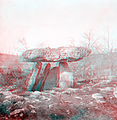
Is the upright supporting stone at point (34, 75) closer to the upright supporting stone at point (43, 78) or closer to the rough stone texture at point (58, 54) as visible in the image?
the upright supporting stone at point (43, 78)

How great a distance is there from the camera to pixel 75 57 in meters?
2.14

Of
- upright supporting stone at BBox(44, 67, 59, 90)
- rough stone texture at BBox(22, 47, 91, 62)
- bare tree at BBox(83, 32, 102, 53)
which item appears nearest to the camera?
rough stone texture at BBox(22, 47, 91, 62)

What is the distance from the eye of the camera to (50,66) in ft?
8.04

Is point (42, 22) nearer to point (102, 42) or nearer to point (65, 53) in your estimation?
point (65, 53)

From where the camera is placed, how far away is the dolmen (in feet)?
7.07

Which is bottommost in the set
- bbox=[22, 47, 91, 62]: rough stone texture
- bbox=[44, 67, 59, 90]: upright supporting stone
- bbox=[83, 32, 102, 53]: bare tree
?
bbox=[44, 67, 59, 90]: upright supporting stone

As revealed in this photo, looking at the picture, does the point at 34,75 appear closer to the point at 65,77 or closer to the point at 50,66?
the point at 50,66

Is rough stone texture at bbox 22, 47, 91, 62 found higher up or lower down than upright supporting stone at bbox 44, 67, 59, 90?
higher up

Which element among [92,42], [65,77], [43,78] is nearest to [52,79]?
[43,78]

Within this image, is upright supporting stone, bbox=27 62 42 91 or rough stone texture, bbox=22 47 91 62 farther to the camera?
upright supporting stone, bbox=27 62 42 91

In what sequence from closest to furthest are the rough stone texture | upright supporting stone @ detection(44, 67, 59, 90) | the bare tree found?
the rough stone texture < the bare tree < upright supporting stone @ detection(44, 67, 59, 90)

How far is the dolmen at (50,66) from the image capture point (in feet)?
7.07

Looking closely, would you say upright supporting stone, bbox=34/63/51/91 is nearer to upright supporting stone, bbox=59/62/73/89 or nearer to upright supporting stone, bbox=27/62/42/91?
upright supporting stone, bbox=27/62/42/91

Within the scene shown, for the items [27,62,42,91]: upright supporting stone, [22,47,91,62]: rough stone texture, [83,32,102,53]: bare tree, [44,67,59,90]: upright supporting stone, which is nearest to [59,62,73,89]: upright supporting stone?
[44,67,59,90]: upright supporting stone
